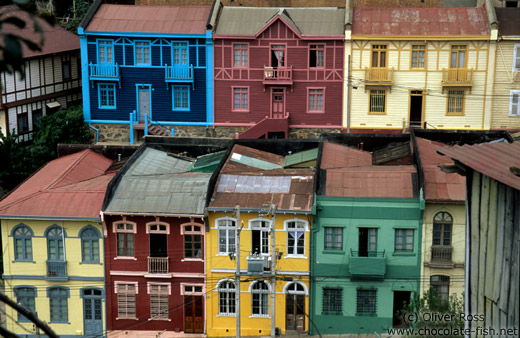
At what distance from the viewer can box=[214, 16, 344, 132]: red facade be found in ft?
169

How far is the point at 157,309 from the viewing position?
37.8 m

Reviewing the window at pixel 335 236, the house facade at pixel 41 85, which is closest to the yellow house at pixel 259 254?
the window at pixel 335 236

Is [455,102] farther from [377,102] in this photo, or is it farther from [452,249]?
[452,249]

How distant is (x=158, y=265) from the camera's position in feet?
122

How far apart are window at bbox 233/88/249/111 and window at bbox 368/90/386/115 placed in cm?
807

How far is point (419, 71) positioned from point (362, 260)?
19.6 meters

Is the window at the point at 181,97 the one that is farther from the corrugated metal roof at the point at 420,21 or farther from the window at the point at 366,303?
the window at the point at 366,303

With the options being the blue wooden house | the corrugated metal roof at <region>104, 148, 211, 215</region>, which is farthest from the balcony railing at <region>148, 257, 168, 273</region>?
the blue wooden house

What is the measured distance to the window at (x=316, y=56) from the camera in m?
51.4

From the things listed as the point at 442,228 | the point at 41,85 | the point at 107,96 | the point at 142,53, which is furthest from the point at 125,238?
the point at 41,85

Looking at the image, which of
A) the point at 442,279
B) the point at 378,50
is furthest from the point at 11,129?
the point at 442,279

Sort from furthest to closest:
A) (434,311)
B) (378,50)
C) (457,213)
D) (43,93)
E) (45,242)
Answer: (43,93) → (378,50) → (45,242) → (457,213) → (434,311)

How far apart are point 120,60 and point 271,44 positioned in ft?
32.8

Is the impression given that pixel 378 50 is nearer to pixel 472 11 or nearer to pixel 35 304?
pixel 472 11
